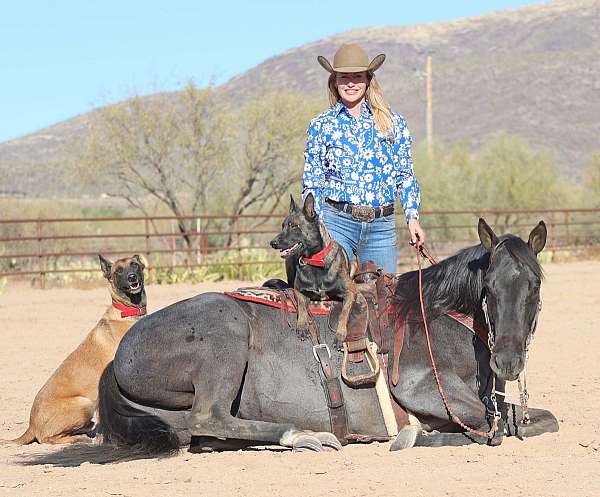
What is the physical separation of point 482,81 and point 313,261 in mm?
98962

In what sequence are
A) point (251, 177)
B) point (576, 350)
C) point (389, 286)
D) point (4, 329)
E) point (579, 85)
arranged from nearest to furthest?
point (389, 286) < point (576, 350) < point (4, 329) < point (251, 177) < point (579, 85)

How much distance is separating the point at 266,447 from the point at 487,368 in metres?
1.40

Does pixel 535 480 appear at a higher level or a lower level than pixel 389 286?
lower

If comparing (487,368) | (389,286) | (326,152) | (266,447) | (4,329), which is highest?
(326,152)

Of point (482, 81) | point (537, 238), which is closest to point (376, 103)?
point (537, 238)

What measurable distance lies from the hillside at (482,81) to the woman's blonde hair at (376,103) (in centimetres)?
2302

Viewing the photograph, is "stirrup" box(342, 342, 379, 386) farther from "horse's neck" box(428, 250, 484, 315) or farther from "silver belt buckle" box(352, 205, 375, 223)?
"silver belt buckle" box(352, 205, 375, 223)

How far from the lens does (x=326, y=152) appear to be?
6.03m

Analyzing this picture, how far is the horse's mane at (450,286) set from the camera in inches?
215

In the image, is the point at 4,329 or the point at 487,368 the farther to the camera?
the point at 4,329

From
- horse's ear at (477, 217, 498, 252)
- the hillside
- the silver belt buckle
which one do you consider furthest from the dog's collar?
the hillside

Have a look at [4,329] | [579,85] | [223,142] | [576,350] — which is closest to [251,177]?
[223,142]

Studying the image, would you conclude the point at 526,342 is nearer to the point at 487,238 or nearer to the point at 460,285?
the point at 487,238

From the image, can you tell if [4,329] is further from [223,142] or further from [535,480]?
[223,142]
